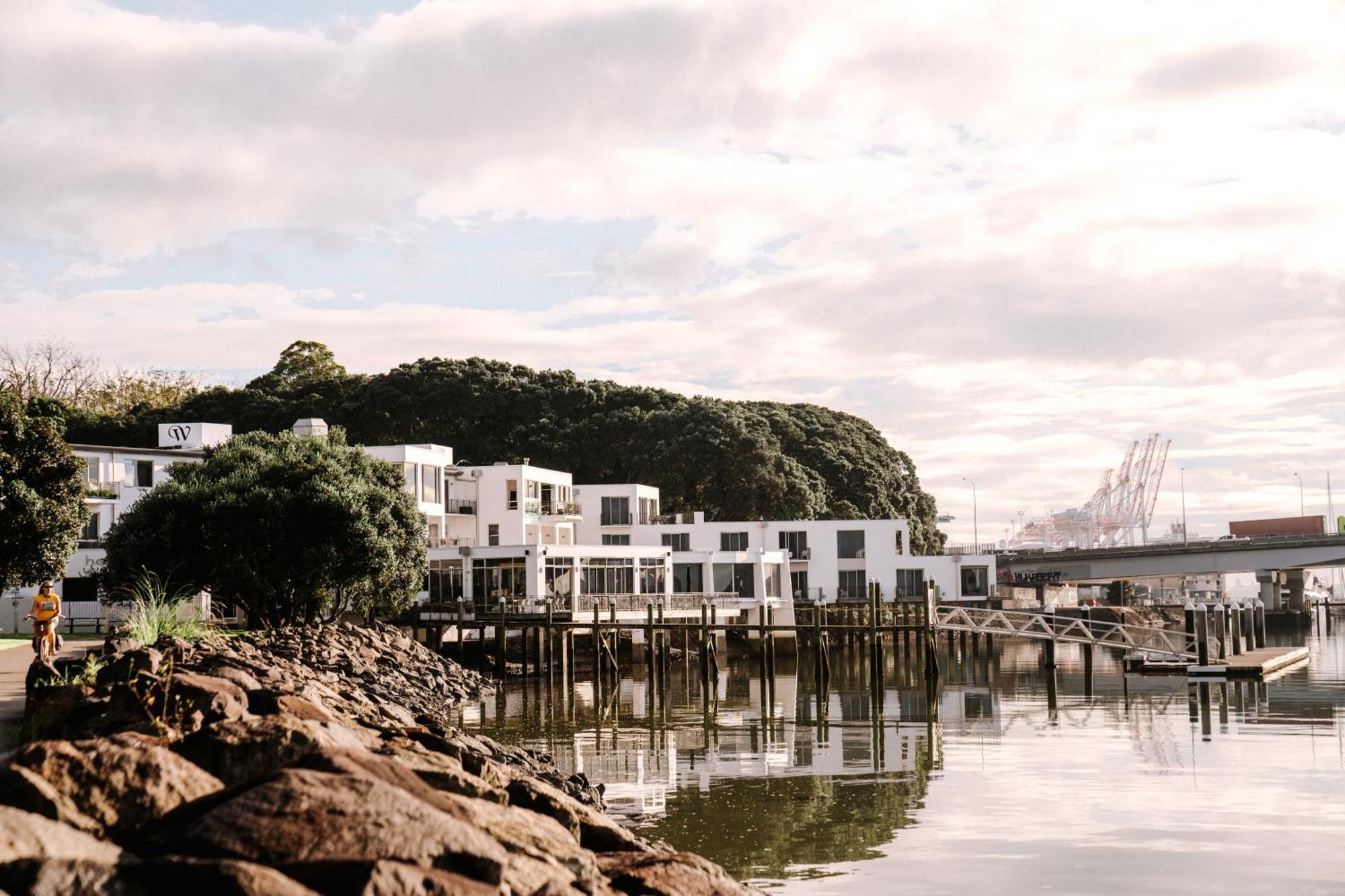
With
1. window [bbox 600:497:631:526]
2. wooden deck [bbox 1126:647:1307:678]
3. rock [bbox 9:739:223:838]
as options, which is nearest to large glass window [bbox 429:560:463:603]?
window [bbox 600:497:631:526]

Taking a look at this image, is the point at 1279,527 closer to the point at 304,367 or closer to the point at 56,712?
the point at 304,367

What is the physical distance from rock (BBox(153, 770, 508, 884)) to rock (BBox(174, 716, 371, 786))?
1539 millimetres

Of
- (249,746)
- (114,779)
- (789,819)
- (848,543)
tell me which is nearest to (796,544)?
(848,543)

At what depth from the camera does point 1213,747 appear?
3059 centimetres

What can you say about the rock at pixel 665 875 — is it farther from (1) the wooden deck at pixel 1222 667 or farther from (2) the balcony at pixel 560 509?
(2) the balcony at pixel 560 509

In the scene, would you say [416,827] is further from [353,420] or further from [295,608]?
[353,420]

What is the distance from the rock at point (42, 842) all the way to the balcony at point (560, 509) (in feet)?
211

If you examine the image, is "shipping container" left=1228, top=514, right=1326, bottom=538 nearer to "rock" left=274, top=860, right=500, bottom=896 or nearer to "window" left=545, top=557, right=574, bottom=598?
"window" left=545, top=557, right=574, bottom=598

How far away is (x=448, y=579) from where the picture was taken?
64.4m

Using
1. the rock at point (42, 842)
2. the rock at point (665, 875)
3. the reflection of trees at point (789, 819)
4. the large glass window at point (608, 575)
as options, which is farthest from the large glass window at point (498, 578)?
the rock at point (42, 842)

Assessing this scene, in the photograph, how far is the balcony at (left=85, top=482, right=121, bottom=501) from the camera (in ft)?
192

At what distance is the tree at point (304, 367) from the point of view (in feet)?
337

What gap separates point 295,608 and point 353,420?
161 feet

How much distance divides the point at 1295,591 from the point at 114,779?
448 feet
